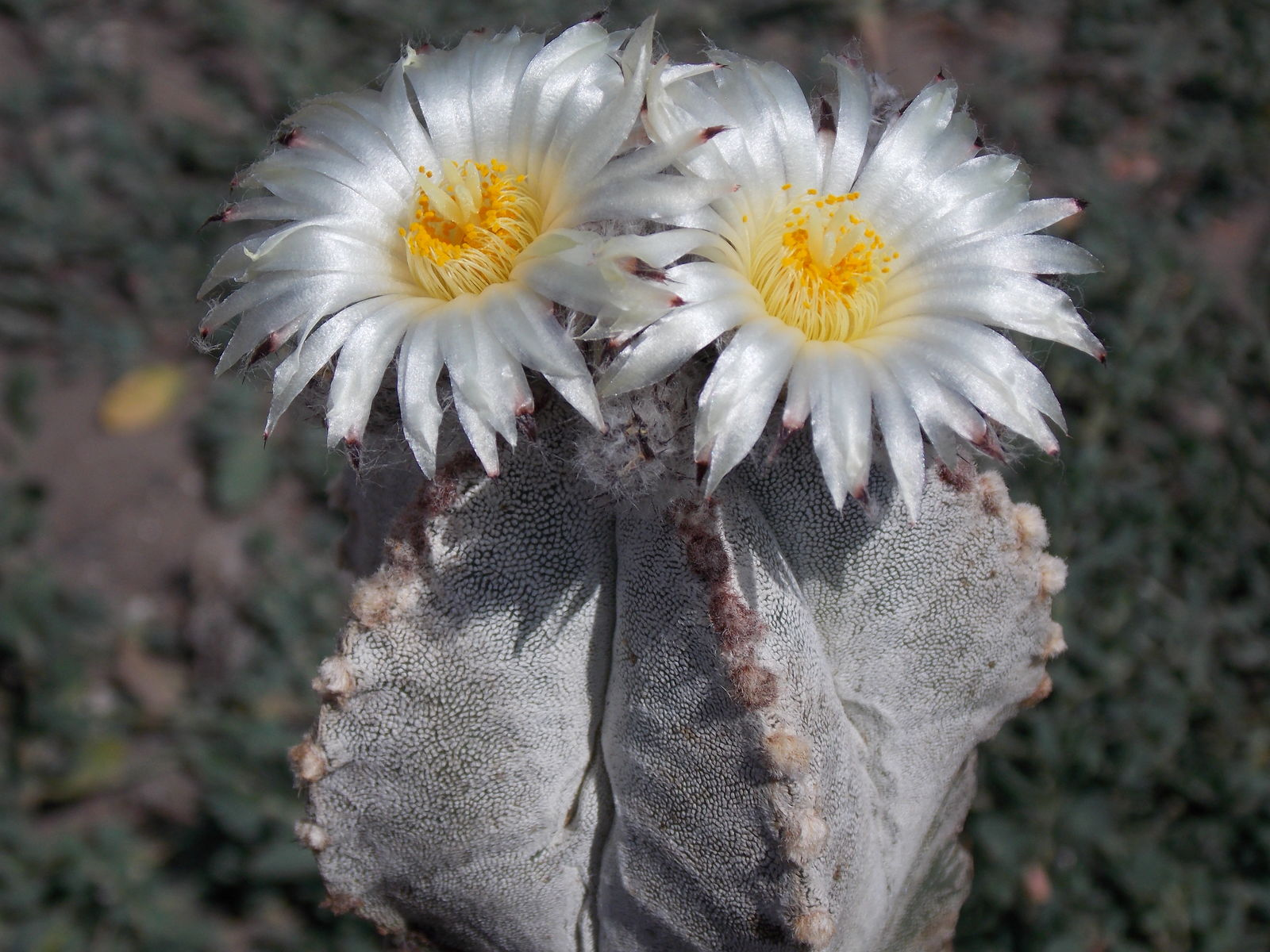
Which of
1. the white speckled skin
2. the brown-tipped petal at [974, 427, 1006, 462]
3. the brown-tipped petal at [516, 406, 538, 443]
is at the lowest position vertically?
the white speckled skin

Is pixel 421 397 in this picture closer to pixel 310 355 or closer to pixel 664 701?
pixel 310 355

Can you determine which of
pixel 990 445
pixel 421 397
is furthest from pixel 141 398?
pixel 990 445

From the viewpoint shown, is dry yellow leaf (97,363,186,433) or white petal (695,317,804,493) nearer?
white petal (695,317,804,493)

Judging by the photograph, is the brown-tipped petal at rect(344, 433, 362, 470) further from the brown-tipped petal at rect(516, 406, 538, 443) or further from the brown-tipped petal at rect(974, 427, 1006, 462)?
the brown-tipped petal at rect(974, 427, 1006, 462)

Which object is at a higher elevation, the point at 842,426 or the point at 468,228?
the point at 468,228

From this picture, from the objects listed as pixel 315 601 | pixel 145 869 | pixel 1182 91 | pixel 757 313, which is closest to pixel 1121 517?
pixel 1182 91

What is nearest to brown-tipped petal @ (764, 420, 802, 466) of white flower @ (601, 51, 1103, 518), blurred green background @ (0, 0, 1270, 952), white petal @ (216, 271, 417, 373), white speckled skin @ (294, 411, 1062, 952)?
white flower @ (601, 51, 1103, 518)

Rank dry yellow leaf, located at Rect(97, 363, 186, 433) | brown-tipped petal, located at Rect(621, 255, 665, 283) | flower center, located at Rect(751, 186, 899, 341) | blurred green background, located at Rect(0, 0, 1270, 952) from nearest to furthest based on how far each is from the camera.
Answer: brown-tipped petal, located at Rect(621, 255, 665, 283) < flower center, located at Rect(751, 186, 899, 341) < blurred green background, located at Rect(0, 0, 1270, 952) < dry yellow leaf, located at Rect(97, 363, 186, 433)
